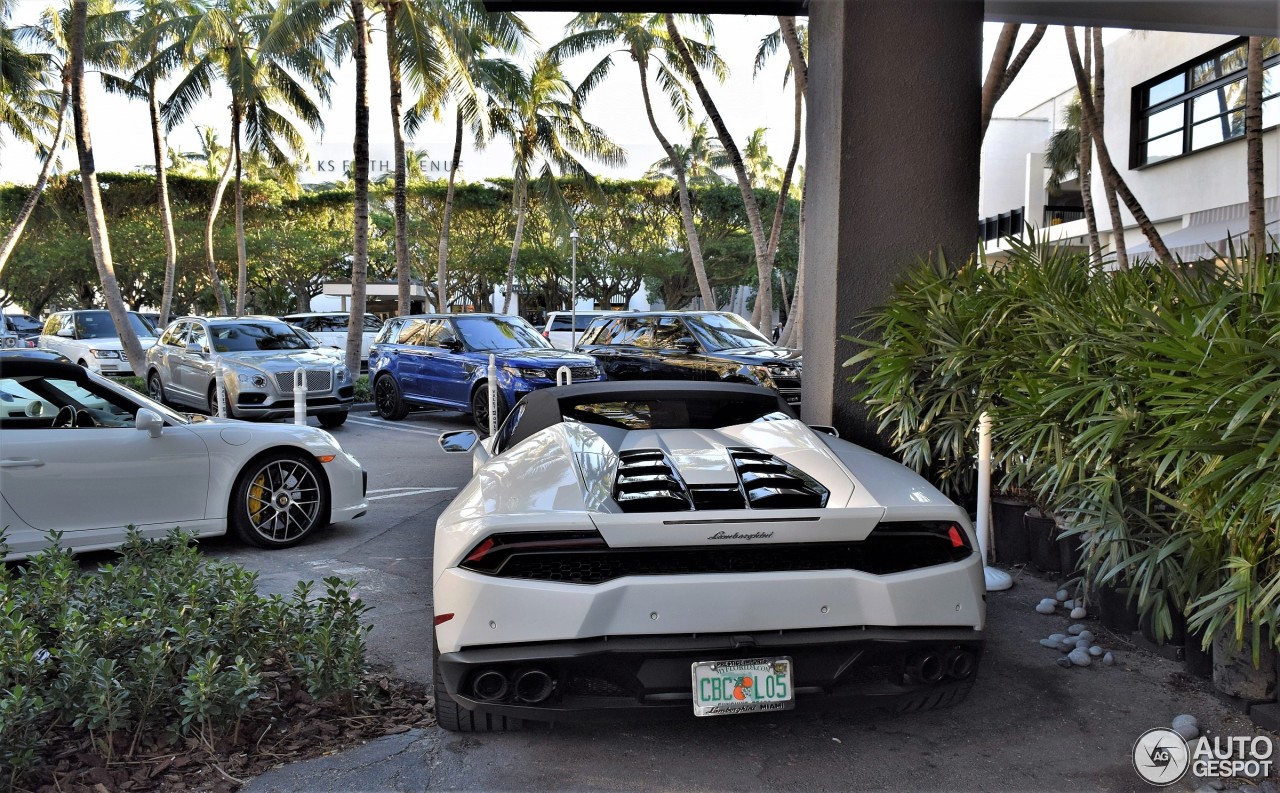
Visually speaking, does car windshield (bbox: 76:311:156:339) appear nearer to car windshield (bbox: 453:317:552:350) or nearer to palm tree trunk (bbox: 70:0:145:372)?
palm tree trunk (bbox: 70:0:145:372)

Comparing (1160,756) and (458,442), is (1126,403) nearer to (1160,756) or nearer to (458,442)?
(1160,756)

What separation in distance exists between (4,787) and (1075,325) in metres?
4.73

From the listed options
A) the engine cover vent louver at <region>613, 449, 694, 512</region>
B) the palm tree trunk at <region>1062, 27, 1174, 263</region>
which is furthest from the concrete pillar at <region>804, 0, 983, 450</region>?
the palm tree trunk at <region>1062, 27, 1174, 263</region>

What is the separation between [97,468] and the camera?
5.87 meters

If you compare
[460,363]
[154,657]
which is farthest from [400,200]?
[154,657]

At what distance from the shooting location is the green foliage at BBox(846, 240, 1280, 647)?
3.38 m

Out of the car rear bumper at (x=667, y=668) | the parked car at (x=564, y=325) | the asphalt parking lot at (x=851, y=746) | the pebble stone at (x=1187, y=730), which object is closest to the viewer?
the car rear bumper at (x=667, y=668)

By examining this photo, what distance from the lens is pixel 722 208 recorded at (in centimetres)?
4678

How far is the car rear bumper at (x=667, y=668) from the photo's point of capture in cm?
307

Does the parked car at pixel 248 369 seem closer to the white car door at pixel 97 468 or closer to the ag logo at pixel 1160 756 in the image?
the white car door at pixel 97 468

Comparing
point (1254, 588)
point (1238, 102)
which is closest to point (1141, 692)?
point (1254, 588)

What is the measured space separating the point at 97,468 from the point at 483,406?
26.1ft

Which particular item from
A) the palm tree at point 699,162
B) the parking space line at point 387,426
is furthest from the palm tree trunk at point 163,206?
the palm tree at point 699,162
